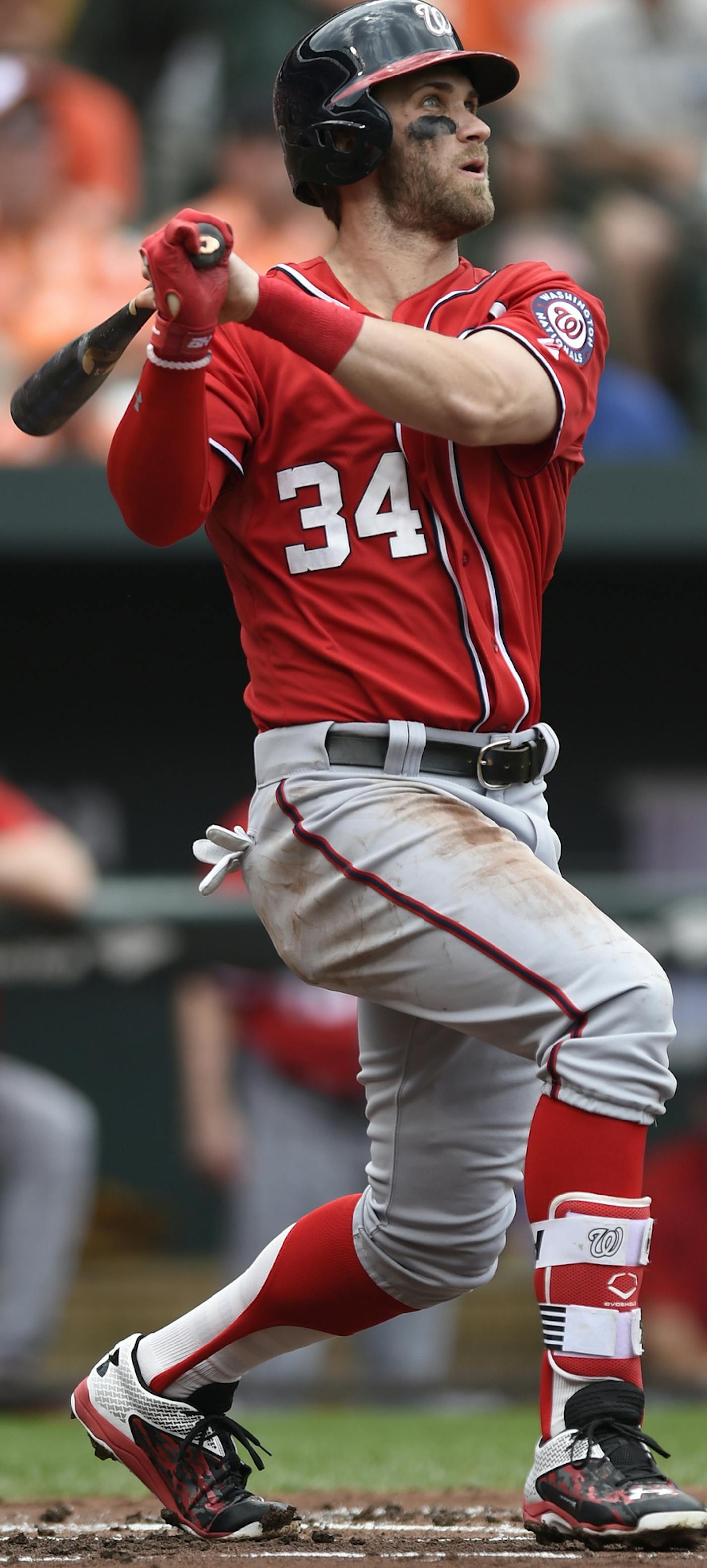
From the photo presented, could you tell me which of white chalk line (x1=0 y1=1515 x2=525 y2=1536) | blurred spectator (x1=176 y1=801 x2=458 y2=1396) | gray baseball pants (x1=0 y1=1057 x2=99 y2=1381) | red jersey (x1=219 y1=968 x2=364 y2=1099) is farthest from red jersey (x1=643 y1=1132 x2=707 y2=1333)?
white chalk line (x1=0 y1=1515 x2=525 y2=1536)

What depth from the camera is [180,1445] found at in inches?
109

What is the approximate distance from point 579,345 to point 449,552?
329 mm

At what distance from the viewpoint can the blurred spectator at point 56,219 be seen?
24.5 feet

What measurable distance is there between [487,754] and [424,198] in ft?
2.63

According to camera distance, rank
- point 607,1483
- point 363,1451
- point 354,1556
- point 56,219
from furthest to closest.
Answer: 1. point 56,219
2. point 363,1451
3. point 354,1556
4. point 607,1483

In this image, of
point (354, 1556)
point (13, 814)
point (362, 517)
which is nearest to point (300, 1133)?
point (13, 814)

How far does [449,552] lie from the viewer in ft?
8.39

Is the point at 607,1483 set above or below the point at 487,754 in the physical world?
below

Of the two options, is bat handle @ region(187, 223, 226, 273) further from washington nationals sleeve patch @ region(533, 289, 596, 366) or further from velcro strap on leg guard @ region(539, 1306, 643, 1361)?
velcro strap on leg guard @ region(539, 1306, 643, 1361)

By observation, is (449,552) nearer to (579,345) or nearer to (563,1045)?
(579,345)

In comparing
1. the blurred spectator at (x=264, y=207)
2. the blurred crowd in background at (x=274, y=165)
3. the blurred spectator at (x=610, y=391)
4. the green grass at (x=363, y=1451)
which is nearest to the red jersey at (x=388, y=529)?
the green grass at (x=363, y=1451)

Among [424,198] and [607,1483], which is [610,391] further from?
[607,1483]

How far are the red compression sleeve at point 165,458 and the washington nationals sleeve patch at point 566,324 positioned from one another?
456 millimetres

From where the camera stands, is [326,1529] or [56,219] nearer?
[326,1529]
